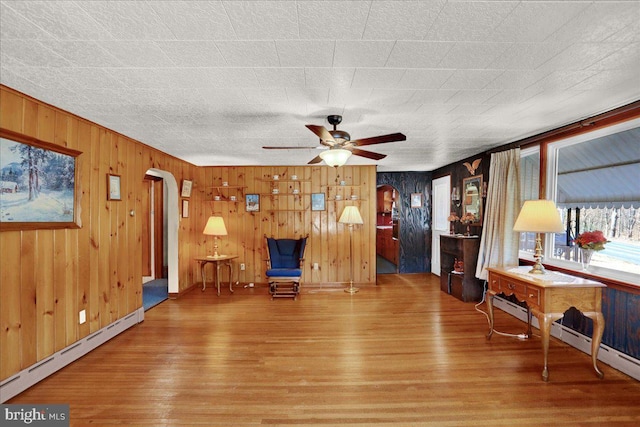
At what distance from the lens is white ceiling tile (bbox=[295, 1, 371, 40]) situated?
4.89 feet

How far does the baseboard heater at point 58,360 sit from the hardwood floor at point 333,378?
0.29 feet

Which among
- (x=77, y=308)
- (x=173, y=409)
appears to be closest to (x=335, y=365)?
(x=173, y=409)

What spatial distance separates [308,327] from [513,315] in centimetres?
283

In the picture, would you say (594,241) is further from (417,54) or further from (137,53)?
(137,53)

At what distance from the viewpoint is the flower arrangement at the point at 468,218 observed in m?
5.22

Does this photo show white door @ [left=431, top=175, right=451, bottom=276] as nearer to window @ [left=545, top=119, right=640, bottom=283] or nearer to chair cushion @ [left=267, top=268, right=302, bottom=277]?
window @ [left=545, top=119, right=640, bottom=283]

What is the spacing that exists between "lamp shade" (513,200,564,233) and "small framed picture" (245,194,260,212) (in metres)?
4.50

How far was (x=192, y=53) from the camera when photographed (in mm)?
1909

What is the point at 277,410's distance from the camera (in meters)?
2.23

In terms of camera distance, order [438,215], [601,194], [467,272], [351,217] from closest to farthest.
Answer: [601,194] → [467,272] → [351,217] → [438,215]

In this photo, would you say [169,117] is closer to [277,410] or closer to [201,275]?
[277,410]

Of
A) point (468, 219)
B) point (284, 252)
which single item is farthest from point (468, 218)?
point (284, 252)

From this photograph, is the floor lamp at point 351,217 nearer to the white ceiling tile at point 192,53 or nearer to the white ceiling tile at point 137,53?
the white ceiling tile at point 192,53

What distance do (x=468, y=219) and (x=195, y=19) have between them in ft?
16.4
